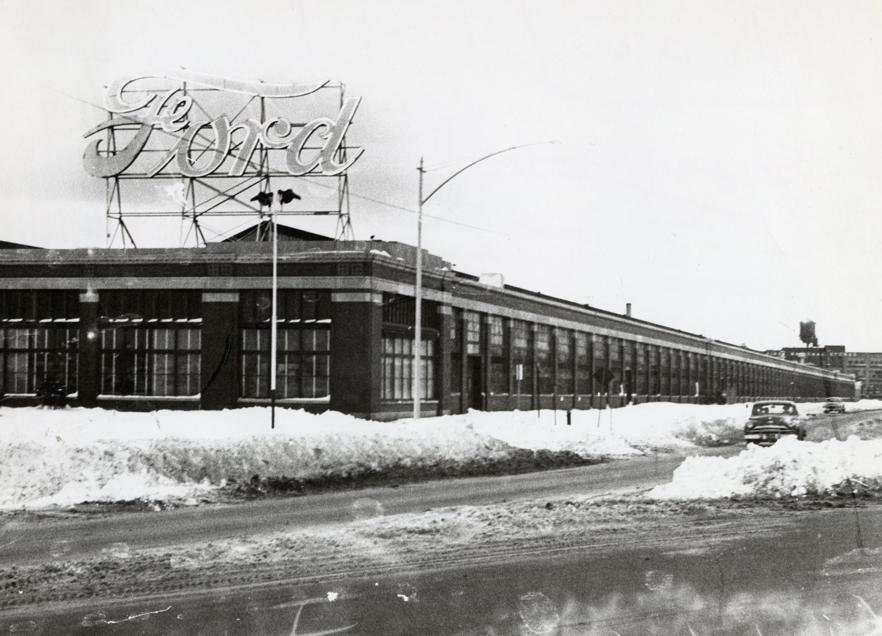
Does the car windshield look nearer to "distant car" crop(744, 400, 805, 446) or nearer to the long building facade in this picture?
"distant car" crop(744, 400, 805, 446)

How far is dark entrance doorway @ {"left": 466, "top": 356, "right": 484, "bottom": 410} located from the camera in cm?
5012

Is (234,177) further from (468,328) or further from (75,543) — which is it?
(75,543)

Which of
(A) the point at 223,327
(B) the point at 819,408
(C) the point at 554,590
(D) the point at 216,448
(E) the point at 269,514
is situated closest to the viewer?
(C) the point at 554,590

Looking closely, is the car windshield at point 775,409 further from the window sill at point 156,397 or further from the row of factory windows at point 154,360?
the window sill at point 156,397

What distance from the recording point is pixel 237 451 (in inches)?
861

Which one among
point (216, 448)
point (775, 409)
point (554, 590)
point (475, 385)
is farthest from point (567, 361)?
point (554, 590)

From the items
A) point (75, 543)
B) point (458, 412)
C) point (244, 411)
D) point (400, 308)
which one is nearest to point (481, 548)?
point (75, 543)

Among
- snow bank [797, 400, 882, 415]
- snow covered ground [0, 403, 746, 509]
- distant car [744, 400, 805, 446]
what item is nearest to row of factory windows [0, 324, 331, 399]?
snow covered ground [0, 403, 746, 509]

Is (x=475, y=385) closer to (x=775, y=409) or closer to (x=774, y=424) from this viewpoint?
(x=775, y=409)

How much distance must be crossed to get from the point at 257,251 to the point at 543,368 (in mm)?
25944

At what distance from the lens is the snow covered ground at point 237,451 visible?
59.8ft

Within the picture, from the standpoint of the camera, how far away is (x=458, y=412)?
47.5 meters

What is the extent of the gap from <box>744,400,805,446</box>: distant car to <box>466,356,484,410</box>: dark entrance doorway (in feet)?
60.8

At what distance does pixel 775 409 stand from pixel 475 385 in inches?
766
